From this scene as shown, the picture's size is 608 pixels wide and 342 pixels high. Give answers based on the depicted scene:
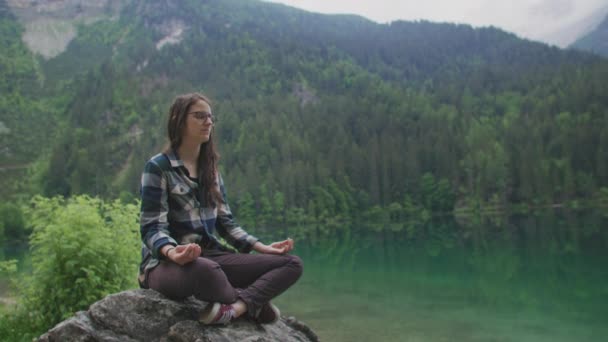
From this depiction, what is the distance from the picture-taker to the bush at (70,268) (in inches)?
494

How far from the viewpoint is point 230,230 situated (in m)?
5.99

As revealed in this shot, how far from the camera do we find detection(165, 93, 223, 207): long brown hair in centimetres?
549

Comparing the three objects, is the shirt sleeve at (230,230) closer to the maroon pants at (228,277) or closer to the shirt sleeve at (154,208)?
the maroon pants at (228,277)

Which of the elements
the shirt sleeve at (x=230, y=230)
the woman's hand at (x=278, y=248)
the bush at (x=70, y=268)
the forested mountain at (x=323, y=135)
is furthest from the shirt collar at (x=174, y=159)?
the forested mountain at (x=323, y=135)

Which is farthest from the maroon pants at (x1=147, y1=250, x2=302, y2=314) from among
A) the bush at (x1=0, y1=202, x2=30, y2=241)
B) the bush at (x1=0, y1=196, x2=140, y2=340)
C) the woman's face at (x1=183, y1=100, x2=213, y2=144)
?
the bush at (x1=0, y1=202, x2=30, y2=241)

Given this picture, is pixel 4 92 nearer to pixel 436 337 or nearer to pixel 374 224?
pixel 374 224

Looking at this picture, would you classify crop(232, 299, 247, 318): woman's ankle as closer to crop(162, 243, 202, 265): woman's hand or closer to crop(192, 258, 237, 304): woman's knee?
crop(192, 258, 237, 304): woman's knee

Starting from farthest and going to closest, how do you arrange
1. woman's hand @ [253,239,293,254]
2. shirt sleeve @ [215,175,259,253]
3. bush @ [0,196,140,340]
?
1. bush @ [0,196,140,340]
2. shirt sleeve @ [215,175,259,253]
3. woman's hand @ [253,239,293,254]

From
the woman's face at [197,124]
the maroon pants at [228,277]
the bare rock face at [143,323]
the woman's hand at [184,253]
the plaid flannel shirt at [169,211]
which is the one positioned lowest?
the bare rock face at [143,323]

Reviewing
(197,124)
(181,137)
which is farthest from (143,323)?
(197,124)

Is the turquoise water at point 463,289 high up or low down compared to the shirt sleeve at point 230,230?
down

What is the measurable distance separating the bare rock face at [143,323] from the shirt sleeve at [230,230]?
79 cm

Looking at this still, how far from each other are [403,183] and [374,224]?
14399mm

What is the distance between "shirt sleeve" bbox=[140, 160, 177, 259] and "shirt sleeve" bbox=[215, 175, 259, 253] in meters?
0.82
